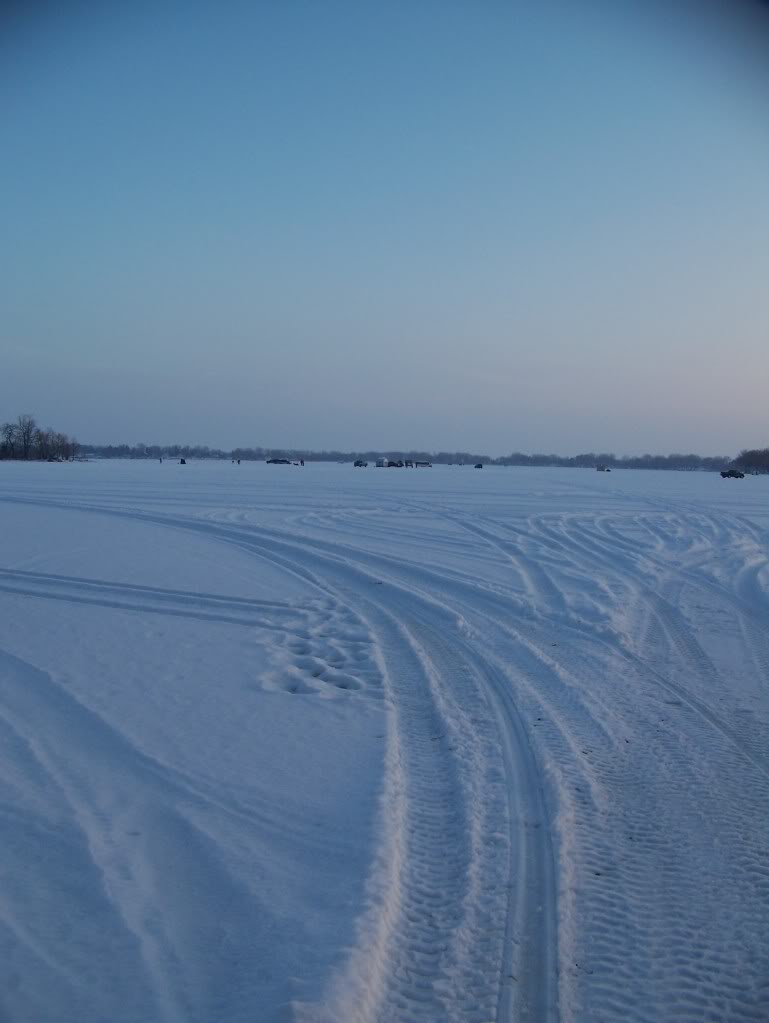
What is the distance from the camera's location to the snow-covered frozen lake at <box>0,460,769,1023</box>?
9.86ft

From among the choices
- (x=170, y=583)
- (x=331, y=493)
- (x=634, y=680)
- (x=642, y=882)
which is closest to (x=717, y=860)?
(x=642, y=882)

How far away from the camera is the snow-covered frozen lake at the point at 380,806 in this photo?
9.86 feet

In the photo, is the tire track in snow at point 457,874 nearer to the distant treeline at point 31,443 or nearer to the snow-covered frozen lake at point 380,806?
the snow-covered frozen lake at point 380,806

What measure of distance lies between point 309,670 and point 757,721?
397 centimetres

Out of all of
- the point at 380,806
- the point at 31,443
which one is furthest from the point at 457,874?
the point at 31,443

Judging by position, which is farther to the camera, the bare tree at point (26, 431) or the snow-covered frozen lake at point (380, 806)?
the bare tree at point (26, 431)

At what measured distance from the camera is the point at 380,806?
4.38 m

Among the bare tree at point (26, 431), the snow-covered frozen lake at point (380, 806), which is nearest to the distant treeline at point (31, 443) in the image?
the bare tree at point (26, 431)

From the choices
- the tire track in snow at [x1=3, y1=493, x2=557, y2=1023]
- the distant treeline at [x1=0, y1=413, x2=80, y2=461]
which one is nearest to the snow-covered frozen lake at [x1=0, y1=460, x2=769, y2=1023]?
the tire track in snow at [x1=3, y1=493, x2=557, y2=1023]

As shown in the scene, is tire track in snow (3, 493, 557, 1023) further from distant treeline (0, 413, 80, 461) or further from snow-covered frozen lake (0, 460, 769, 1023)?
distant treeline (0, 413, 80, 461)

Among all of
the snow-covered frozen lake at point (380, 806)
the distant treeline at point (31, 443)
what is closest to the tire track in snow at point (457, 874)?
the snow-covered frozen lake at point (380, 806)

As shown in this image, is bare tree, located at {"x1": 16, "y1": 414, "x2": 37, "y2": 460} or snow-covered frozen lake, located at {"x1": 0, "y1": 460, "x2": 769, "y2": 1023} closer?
snow-covered frozen lake, located at {"x1": 0, "y1": 460, "x2": 769, "y2": 1023}

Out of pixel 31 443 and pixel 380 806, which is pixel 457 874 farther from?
pixel 31 443

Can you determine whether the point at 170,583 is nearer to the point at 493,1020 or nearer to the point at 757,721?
the point at 757,721
